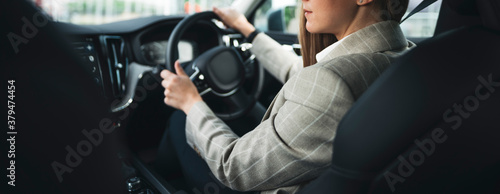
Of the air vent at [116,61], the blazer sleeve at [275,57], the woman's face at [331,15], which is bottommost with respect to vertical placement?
the blazer sleeve at [275,57]

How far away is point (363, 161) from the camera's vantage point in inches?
21.8

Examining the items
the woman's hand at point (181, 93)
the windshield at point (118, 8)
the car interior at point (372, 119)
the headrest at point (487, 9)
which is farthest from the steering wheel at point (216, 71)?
the headrest at point (487, 9)

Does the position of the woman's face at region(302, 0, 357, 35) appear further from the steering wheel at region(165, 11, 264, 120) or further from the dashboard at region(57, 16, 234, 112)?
the dashboard at region(57, 16, 234, 112)

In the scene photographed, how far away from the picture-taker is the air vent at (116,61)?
1.52 meters

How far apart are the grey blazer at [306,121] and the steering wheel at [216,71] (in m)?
0.55

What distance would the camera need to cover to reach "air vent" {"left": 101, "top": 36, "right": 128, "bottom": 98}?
1524mm

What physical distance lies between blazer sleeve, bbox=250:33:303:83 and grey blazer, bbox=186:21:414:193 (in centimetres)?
66

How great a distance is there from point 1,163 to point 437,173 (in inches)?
23.8

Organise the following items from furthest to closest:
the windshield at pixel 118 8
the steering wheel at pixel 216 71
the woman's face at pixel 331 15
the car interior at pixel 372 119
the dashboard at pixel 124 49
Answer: the windshield at pixel 118 8 → the dashboard at pixel 124 49 → the steering wheel at pixel 216 71 → the woman's face at pixel 331 15 → the car interior at pixel 372 119

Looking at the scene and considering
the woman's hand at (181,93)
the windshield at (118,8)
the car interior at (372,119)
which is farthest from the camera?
the windshield at (118,8)

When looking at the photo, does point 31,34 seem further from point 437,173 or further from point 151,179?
point 151,179

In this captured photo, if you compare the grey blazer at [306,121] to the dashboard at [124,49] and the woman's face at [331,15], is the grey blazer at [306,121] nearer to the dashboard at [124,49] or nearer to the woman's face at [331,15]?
the woman's face at [331,15]

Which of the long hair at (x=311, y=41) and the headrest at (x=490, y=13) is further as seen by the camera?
the long hair at (x=311, y=41)

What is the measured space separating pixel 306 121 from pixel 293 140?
46mm
